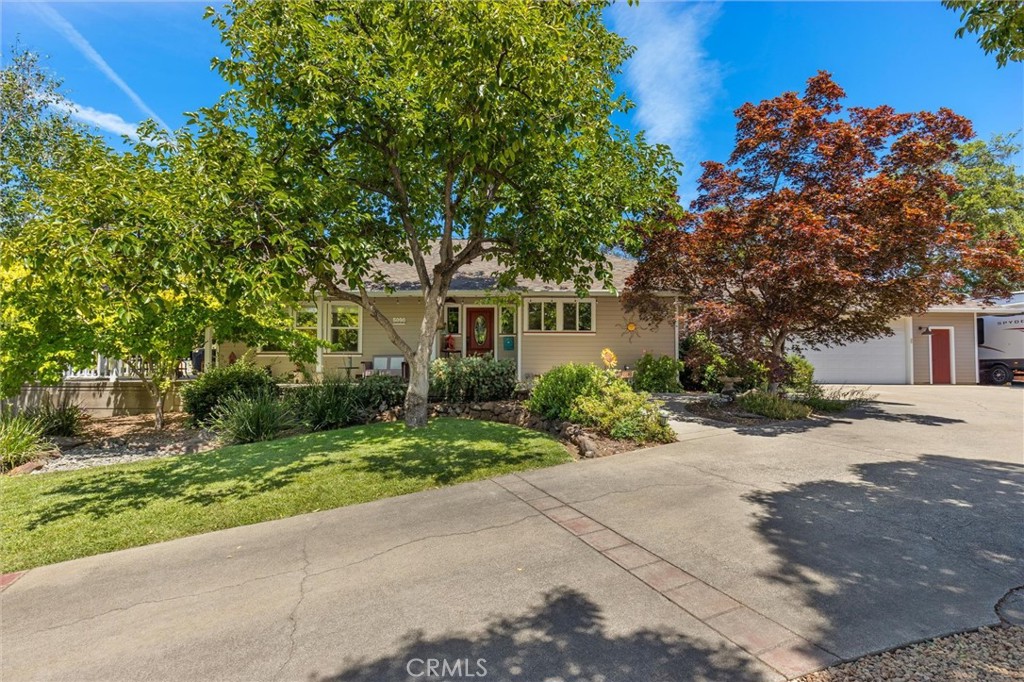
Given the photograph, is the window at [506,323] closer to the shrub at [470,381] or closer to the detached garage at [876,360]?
the shrub at [470,381]

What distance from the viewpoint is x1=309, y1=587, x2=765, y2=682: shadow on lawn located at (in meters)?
2.40

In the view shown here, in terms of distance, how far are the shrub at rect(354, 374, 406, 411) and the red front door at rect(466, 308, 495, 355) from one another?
200 inches

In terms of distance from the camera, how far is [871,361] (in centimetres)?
1775

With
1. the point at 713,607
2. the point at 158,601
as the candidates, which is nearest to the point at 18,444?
the point at 158,601

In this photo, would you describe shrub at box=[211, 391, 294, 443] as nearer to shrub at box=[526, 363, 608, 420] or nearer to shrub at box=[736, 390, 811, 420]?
shrub at box=[526, 363, 608, 420]

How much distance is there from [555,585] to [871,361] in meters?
20.1

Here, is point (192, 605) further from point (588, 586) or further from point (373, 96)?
point (373, 96)

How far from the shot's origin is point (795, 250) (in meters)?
8.59

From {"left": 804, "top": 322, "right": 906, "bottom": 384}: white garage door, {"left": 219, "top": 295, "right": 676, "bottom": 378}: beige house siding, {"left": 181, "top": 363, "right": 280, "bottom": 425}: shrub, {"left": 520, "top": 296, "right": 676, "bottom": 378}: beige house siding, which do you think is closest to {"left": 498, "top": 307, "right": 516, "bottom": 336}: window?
{"left": 219, "top": 295, "right": 676, "bottom": 378}: beige house siding

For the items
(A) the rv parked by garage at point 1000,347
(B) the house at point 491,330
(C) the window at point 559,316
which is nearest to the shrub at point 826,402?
(B) the house at point 491,330

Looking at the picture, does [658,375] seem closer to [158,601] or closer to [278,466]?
[278,466]

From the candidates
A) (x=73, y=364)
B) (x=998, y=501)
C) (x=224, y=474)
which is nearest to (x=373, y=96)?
(x=224, y=474)

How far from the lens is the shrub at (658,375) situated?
1388 cm

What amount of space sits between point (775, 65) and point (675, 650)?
12.5 meters
